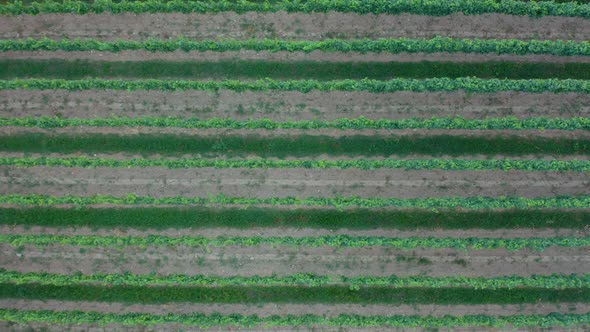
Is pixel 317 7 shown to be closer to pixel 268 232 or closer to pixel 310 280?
pixel 268 232

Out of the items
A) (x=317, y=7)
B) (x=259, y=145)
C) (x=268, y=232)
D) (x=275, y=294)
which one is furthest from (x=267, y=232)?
(x=317, y=7)

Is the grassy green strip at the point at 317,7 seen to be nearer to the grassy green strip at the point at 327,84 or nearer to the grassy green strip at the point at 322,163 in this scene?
the grassy green strip at the point at 327,84

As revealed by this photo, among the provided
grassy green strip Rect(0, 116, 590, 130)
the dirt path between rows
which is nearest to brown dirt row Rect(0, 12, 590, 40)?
grassy green strip Rect(0, 116, 590, 130)

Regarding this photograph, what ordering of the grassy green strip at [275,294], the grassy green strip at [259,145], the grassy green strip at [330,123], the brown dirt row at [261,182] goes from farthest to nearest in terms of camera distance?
the grassy green strip at [259,145] < the brown dirt row at [261,182] < the grassy green strip at [275,294] < the grassy green strip at [330,123]

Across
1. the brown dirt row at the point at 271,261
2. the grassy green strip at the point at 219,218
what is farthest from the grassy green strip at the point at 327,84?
the brown dirt row at the point at 271,261

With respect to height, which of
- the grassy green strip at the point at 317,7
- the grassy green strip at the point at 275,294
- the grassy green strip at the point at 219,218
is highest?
the grassy green strip at the point at 317,7

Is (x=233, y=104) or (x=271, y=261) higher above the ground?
(x=233, y=104)

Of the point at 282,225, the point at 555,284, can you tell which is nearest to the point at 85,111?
the point at 282,225

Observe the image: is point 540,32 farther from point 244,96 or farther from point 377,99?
point 244,96
